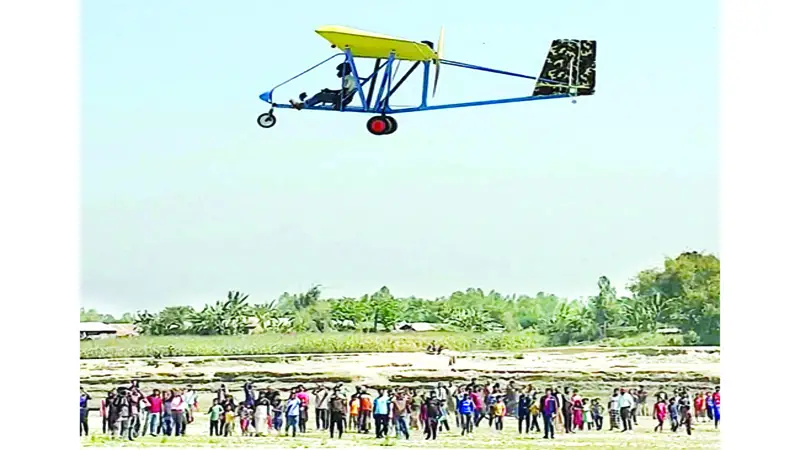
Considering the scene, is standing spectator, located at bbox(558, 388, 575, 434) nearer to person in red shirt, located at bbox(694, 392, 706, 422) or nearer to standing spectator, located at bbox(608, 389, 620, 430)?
standing spectator, located at bbox(608, 389, 620, 430)

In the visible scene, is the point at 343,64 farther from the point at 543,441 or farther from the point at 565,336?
the point at 543,441

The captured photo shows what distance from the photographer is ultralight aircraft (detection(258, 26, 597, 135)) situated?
2.60 meters

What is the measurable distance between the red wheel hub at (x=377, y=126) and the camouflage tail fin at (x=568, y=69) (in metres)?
0.36

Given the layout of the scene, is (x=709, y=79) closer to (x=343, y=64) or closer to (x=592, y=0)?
(x=592, y=0)

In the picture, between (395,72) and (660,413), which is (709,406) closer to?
(660,413)

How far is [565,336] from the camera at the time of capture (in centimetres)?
261

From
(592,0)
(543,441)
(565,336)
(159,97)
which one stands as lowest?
(543,441)

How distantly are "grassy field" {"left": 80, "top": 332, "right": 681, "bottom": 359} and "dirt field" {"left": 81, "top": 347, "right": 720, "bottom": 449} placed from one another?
17 mm

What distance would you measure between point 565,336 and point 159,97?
3.60 ft
